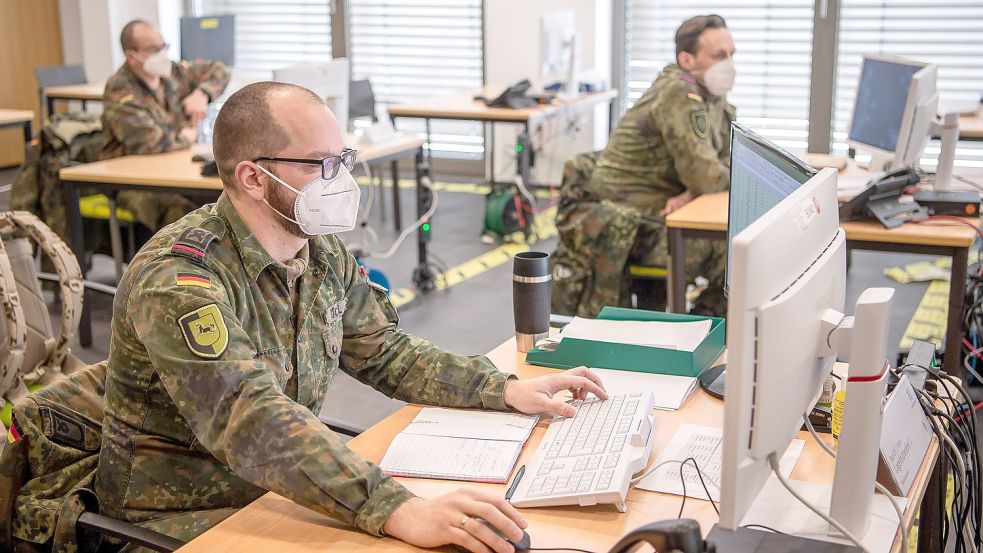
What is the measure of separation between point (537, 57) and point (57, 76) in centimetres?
316

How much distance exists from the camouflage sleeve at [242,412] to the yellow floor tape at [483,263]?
3.12m

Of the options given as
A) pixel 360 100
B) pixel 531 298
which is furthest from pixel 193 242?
pixel 360 100

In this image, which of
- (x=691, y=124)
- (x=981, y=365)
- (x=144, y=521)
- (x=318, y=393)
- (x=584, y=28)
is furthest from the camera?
(x=584, y=28)

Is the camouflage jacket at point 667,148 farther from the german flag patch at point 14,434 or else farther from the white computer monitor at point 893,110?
the german flag patch at point 14,434

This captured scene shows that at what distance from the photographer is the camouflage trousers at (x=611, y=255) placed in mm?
3906

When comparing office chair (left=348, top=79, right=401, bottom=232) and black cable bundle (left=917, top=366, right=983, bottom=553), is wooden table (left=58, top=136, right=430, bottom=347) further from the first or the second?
black cable bundle (left=917, top=366, right=983, bottom=553)

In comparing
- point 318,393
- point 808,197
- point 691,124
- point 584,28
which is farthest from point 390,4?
point 808,197

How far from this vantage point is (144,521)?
64.6 inches

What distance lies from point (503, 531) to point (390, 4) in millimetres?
6775

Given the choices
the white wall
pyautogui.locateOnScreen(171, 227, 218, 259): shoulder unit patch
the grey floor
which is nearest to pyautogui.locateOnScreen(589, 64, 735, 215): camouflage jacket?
the grey floor

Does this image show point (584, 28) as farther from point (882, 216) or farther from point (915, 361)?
point (915, 361)

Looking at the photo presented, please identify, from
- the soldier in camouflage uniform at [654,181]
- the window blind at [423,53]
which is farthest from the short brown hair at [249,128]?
the window blind at [423,53]

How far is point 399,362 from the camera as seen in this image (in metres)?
1.91

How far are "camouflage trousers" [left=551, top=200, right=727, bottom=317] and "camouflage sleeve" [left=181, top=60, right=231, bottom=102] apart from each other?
7.00 feet
